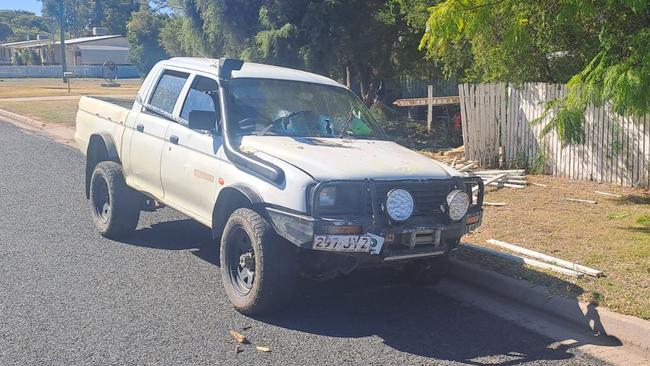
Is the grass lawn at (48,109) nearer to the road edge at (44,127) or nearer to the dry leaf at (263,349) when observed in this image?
the road edge at (44,127)

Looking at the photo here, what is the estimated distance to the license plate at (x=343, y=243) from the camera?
17.0 ft

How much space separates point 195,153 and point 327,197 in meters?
1.71

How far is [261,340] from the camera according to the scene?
17.2 feet

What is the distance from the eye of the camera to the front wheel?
5.47m

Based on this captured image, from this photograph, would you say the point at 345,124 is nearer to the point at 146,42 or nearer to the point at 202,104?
the point at 202,104

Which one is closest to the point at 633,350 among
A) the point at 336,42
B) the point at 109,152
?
the point at 109,152

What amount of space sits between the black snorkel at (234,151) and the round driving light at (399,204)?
32.6 inches

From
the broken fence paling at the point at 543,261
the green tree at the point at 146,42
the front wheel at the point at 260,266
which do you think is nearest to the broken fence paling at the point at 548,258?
the broken fence paling at the point at 543,261

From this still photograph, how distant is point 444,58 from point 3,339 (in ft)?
35.9

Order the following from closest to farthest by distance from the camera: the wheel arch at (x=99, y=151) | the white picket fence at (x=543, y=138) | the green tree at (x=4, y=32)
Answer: the wheel arch at (x=99, y=151) < the white picket fence at (x=543, y=138) < the green tree at (x=4, y=32)

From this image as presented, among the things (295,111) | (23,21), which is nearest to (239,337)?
(295,111)

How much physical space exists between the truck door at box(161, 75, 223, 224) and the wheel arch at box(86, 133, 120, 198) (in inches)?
53.0

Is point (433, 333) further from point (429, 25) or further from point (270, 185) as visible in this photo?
point (429, 25)

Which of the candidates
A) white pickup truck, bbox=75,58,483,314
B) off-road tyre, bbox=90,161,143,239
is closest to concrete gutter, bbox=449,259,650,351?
white pickup truck, bbox=75,58,483,314
